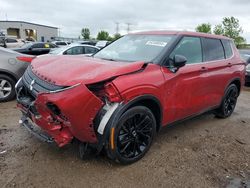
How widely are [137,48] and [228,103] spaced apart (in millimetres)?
2691

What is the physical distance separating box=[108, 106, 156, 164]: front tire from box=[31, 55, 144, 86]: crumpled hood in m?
0.51

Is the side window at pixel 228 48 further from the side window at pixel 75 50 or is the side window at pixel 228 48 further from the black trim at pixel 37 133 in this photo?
the side window at pixel 75 50

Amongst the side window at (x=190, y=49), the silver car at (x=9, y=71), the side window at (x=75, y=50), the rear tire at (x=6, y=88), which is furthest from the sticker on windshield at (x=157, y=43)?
the side window at (x=75, y=50)

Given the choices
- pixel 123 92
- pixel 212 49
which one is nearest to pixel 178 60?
pixel 123 92

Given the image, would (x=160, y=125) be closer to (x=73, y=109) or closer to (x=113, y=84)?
(x=113, y=84)

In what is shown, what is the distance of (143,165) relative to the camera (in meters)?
3.29

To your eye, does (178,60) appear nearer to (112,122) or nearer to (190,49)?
(190,49)

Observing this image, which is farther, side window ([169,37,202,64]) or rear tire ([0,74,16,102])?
rear tire ([0,74,16,102])

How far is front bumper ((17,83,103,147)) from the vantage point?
101 inches

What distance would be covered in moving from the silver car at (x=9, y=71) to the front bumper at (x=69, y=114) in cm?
325

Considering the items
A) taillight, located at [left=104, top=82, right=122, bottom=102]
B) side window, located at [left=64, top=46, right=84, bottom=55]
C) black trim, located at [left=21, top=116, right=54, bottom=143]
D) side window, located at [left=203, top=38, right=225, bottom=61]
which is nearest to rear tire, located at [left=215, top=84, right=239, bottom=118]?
side window, located at [left=203, top=38, right=225, bottom=61]

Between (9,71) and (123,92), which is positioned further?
(9,71)

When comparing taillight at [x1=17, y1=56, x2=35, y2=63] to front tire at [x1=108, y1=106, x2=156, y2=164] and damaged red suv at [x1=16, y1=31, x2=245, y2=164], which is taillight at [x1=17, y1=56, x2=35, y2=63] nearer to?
damaged red suv at [x1=16, y1=31, x2=245, y2=164]

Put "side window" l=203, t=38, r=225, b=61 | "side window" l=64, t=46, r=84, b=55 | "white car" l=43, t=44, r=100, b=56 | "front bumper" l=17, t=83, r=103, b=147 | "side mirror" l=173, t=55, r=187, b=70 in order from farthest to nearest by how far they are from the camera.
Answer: "side window" l=64, t=46, r=84, b=55 → "white car" l=43, t=44, r=100, b=56 → "side window" l=203, t=38, r=225, b=61 → "side mirror" l=173, t=55, r=187, b=70 → "front bumper" l=17, t=83, r=103, b=147
